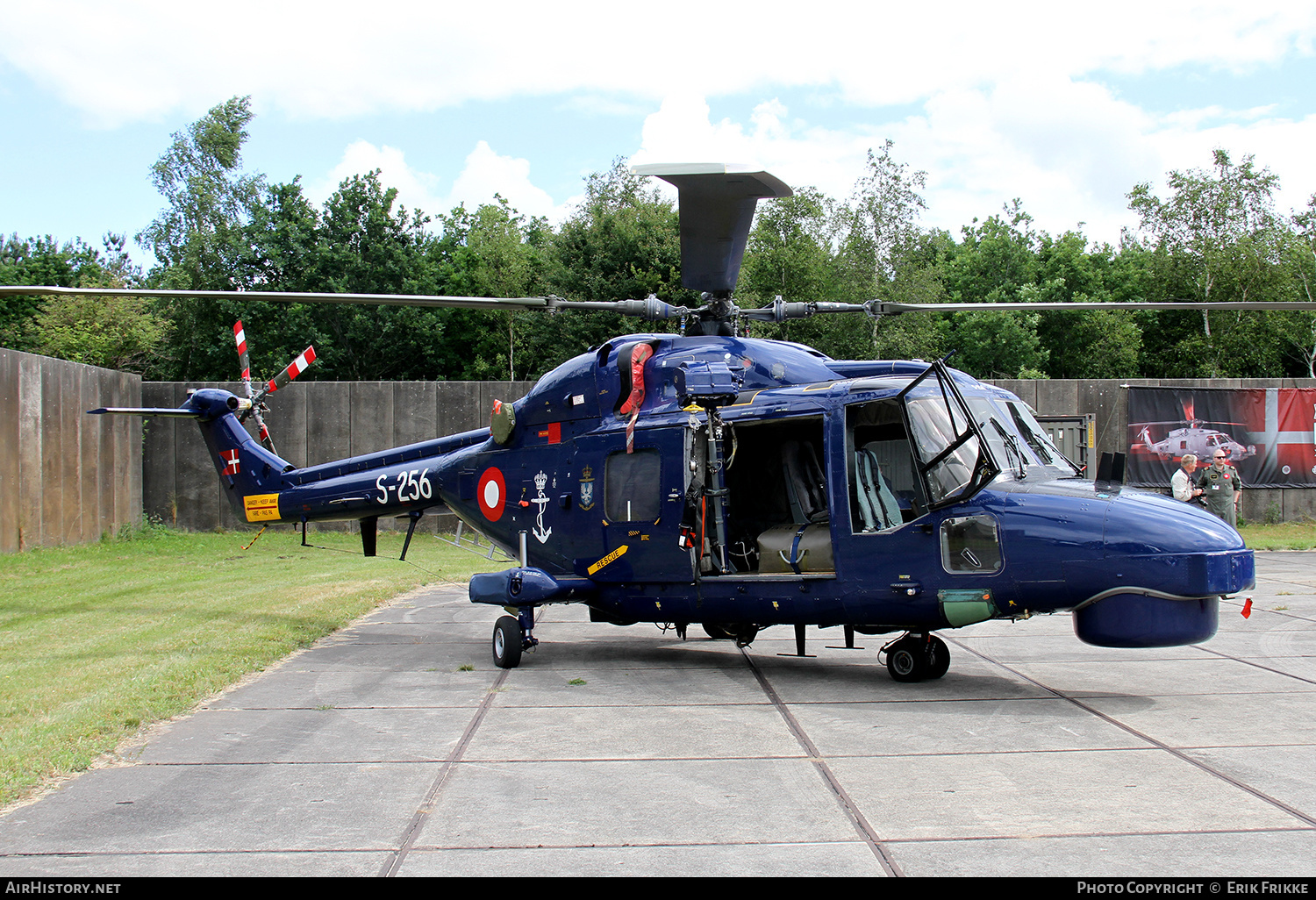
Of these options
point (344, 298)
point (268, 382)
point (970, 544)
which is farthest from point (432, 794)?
point (268, 382)

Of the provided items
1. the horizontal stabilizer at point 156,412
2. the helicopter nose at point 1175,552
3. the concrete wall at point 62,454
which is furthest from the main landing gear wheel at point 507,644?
the concrete wall at point 62,454

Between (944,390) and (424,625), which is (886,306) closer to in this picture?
(944,390)

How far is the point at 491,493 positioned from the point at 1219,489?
1010 cm

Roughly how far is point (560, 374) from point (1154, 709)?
5.94m

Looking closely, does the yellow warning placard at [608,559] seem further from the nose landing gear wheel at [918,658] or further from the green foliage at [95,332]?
the green foliage at [95,332]

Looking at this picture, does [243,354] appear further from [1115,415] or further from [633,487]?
[1115,415]

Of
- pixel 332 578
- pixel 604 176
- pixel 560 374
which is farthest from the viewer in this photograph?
pixel 604 176

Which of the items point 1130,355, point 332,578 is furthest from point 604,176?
point 332,578

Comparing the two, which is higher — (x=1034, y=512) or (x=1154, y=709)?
(x=1034, y=512)

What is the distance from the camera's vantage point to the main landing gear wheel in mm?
9359

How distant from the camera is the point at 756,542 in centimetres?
893

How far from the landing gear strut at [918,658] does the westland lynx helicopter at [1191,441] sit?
17.3 metres

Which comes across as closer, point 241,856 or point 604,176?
point 241,856

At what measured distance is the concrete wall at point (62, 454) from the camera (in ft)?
59.9
